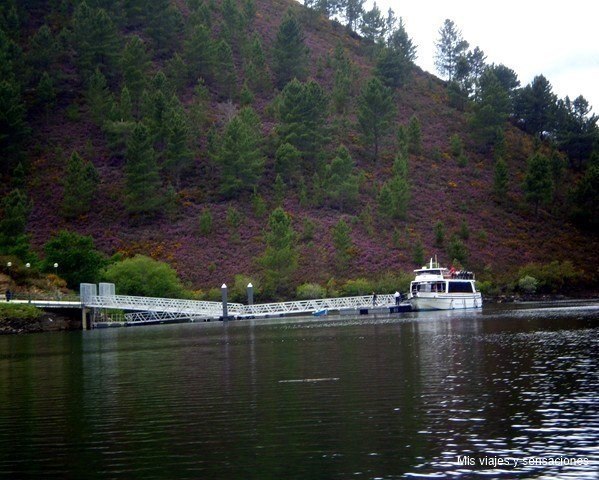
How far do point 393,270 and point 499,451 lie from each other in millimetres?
76035

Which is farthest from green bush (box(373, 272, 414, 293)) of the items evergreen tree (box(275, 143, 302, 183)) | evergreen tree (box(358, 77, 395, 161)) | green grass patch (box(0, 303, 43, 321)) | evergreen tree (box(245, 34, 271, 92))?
evergreen tree (box(245, 34, 271, 92))

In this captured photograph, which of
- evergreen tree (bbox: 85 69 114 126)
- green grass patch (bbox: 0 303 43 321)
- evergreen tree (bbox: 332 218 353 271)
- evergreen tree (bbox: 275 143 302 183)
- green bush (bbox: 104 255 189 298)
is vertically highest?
evergreen tree (bbox: 85 69 114 126)

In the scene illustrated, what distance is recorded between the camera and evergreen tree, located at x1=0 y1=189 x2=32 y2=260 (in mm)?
77250

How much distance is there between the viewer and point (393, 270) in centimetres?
9144

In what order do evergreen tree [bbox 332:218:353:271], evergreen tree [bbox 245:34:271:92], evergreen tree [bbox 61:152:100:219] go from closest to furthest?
evergreen tree [bbox 332:218:353:271] < evergreen tree [bbox 61:152:100:219] < evergreen tree [bbox 245:34:271:92]

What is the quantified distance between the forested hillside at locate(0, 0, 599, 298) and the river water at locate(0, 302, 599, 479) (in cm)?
4386

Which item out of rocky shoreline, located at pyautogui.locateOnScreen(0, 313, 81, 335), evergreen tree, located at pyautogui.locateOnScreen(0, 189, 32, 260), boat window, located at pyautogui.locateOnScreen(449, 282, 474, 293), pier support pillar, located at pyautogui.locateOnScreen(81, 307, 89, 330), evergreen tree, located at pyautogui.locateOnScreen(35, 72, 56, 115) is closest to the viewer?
rocky shoreline, located at pyautogui.locateOnScreen(0, 313, 81, 335)

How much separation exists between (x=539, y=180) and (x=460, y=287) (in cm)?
3274

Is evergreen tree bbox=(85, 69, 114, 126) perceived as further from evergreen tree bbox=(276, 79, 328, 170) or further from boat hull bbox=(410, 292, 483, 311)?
boat hull bbox=(410, 292, 483, 311)

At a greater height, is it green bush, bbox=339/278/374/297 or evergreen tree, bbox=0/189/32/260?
evergreen tree, bbox=0/189/32/260

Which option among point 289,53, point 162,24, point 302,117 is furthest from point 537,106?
point 162,24

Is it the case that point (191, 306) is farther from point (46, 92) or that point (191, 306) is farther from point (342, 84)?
point (342, 84)

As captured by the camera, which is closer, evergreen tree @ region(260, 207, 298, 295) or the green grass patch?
the green grass patch

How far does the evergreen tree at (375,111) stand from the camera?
353ft
